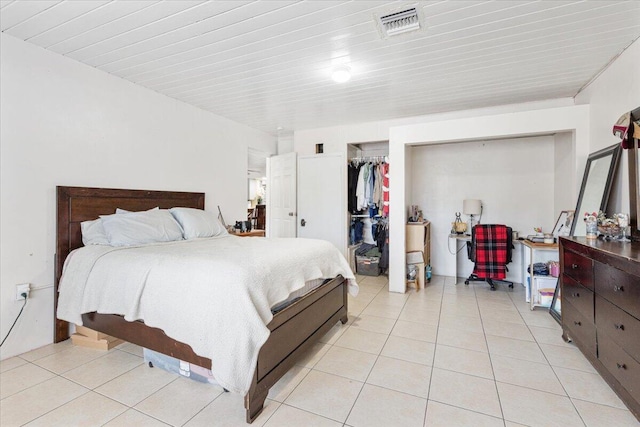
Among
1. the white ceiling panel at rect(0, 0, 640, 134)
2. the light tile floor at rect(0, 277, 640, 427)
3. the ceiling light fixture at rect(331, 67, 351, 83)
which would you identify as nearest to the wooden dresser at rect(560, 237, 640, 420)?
the light tile floor at rect(0, 277, 640, 427)

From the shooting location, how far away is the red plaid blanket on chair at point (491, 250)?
3910 millimetres

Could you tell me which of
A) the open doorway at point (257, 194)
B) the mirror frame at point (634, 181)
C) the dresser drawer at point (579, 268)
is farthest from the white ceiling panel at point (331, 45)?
the open doorway at point (257, 194)

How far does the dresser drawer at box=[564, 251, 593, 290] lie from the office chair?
Result: 1.41 meters

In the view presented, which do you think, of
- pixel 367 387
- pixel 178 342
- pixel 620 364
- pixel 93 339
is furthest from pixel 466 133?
pixel 93 339

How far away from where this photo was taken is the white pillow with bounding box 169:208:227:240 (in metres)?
3.04

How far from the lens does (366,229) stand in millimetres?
5430

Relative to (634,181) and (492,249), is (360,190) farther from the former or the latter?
(634,181)

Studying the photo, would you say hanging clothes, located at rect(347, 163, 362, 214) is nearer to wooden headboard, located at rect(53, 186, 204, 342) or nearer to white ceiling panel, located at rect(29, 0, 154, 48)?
wooden headboard, located at rect(53, 186, 204, 342)

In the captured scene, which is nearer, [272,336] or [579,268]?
[272,336]

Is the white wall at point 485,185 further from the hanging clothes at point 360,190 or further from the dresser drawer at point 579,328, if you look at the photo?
the dresser drawer at point 579,328

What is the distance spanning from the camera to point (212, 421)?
64.5 inches

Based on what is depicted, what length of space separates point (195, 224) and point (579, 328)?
11.2 ft

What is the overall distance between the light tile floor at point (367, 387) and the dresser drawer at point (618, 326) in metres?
0.38

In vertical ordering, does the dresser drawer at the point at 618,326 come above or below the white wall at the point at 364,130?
below
